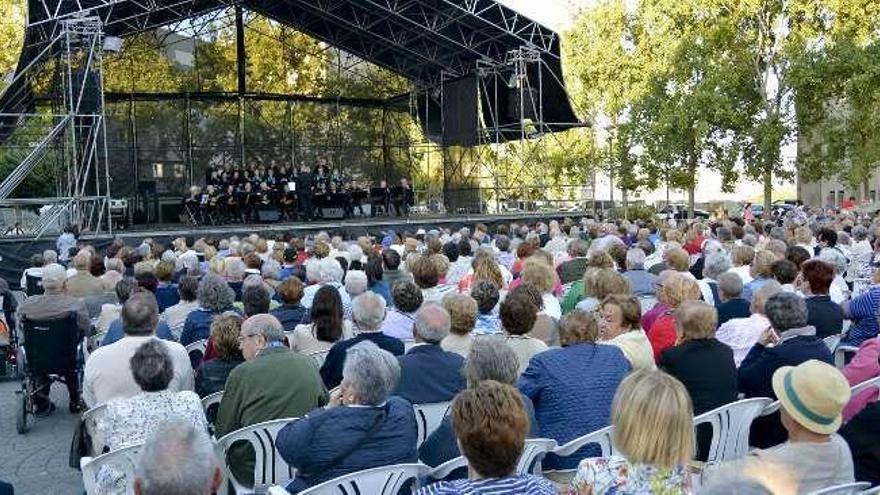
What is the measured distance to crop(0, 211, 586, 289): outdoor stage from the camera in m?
15.1

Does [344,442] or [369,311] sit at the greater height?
[369,311]

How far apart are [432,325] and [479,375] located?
81 centimetres

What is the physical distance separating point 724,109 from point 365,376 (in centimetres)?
2125

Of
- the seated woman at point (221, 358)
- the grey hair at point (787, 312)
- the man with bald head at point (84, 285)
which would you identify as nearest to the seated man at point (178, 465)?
the seated woman at point (221, 358)

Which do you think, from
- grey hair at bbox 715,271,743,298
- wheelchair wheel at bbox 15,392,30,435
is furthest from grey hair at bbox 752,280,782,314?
wheelchair wheel at bbox 15,392,30,435

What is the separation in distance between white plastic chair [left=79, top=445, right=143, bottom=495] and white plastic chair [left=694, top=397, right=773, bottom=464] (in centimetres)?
226

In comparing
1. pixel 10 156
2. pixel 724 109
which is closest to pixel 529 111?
pixel 724 109

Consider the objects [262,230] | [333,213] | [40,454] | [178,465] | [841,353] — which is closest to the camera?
[178,465]

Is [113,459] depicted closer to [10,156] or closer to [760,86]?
[760,86]

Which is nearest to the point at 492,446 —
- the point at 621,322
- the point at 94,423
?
the point at 621,322

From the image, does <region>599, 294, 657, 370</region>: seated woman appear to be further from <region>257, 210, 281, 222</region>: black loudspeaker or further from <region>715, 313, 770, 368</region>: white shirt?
<region>257, 210, 281, 222</region>: black loudspeaker

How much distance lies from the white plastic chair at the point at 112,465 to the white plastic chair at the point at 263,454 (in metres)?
0.37

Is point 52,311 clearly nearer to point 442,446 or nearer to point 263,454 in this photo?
point 263,454

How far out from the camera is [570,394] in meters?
3.68
